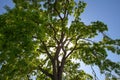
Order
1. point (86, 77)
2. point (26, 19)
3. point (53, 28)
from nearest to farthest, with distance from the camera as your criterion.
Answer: point (26, 19)
point (53, 28)
point (86, 77)

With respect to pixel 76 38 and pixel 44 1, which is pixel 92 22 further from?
pixel 44 1

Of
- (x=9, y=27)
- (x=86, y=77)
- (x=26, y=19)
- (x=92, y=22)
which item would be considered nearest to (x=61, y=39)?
(x=92, y=22)

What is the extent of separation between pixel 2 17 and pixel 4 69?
4.01 metres

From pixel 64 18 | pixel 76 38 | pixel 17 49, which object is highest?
pixel 64 18

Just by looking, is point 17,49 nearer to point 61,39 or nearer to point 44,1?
point 61,39

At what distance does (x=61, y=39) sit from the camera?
2338cm

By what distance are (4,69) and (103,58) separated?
819 cm

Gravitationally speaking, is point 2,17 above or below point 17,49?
above

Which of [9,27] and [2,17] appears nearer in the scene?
[9,27]

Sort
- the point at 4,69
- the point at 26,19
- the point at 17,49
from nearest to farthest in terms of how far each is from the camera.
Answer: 1. the point at 17,49
2. the point at 26,19
3. the point at 4,69

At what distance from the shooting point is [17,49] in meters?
15.1

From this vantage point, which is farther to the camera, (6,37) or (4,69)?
(4,69)

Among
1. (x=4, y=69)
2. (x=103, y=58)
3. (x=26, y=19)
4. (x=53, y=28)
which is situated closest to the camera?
(x=26, y=19)

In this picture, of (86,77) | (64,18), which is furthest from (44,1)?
(86,77)
